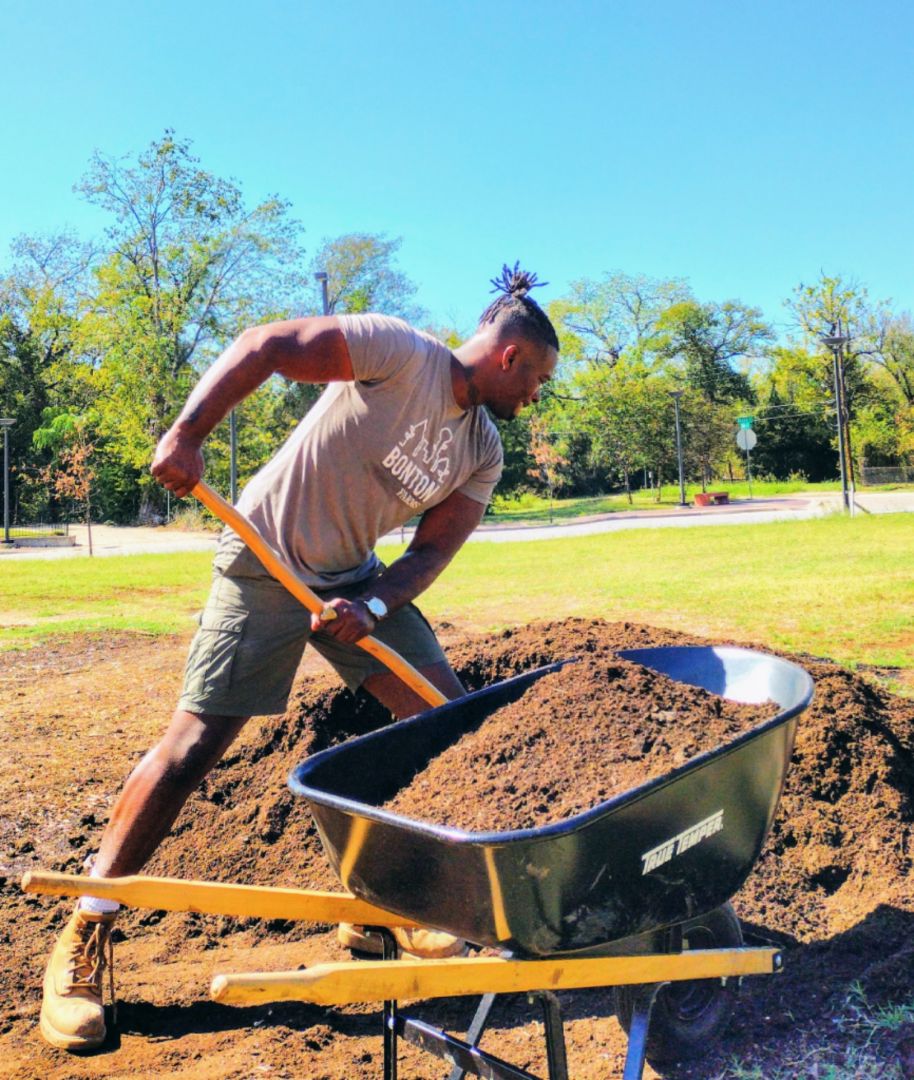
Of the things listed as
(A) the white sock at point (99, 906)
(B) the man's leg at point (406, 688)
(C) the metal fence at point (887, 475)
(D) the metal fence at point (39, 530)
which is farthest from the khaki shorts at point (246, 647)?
(C) the metal fence at point (887, 475)

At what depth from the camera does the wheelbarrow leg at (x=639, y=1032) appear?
6.44 feet

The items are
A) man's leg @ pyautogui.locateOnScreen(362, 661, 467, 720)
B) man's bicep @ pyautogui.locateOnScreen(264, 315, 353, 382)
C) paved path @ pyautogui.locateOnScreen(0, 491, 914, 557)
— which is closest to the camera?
man's bicep @ pyautogui.locateOnScreen(264, 315, 353, 382)

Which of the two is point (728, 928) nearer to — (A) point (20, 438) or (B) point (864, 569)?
(B) point (864, 569)

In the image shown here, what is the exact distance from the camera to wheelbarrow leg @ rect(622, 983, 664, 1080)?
1963 millimetres

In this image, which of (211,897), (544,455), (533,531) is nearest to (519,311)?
(211,897)

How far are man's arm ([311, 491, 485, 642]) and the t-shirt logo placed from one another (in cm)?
17

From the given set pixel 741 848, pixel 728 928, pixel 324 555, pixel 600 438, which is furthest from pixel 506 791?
pixel 600 438

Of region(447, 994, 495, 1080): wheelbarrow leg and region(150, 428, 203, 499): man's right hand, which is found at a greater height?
region(150, 428, 203, 499): man's right hand

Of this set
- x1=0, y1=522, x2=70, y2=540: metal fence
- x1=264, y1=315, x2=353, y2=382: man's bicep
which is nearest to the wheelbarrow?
x1=264, y1=315, x2=353, y2=382: man's bicep

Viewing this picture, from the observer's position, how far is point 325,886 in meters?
3.39

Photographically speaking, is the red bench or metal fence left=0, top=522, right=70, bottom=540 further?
the red bench

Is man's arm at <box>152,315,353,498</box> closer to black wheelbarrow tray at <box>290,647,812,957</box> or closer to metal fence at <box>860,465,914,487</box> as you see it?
black wheelbarrow tray at <box>290,647,812,957</box>

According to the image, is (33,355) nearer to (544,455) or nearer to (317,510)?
(544,455)

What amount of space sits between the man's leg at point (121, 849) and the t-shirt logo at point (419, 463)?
798 mm
